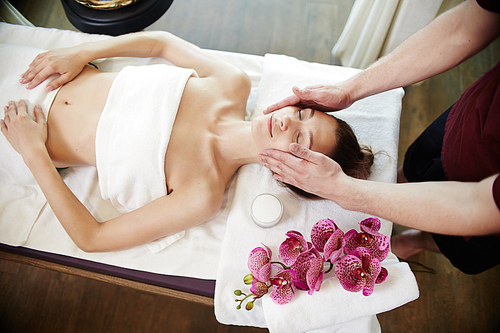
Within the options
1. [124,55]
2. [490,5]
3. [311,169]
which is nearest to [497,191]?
[311,169]

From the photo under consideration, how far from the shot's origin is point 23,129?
1299 mm

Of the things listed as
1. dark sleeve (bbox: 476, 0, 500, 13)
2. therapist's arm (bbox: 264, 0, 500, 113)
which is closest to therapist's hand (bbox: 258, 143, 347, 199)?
therapist's arm (bbox: 264, 0, 500, 113)

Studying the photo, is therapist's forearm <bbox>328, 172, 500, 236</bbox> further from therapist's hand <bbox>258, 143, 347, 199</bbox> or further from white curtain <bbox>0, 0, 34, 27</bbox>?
white curtain <bbox>0, 0, 34, 27</bbox>

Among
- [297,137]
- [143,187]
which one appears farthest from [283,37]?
[143,187]

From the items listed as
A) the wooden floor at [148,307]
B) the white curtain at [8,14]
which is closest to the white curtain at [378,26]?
the wooden floor at [148,307]

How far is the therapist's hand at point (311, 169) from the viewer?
0.99 m

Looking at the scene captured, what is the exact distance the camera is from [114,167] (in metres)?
1.30

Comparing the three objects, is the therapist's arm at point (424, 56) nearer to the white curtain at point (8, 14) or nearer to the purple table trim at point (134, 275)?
the purple table trim at point (134, 275)

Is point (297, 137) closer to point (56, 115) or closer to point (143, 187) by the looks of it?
point (143, 187)

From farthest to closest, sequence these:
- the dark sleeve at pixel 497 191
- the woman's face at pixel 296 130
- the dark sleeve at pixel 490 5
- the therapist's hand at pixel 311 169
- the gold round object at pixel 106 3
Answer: the gold round object at pixel 106 3 → the woman's face at pixel 296 130 → the therapist's hand at pixel 311 169 → the dark sleeve at pixel 490 5 → the dark sleeve at pixel 497 191

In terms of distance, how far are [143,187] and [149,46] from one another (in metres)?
0.75

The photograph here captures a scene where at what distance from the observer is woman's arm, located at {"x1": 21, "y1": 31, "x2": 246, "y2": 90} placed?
1.40 meters

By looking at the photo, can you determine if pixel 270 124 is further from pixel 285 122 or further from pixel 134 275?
pixel 134 275

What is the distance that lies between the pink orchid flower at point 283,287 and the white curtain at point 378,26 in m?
1.55
